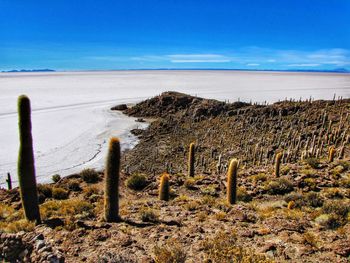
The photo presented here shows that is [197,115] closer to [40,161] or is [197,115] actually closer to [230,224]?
[40,161]

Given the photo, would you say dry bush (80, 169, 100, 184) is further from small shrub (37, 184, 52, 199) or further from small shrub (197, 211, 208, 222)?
small shrub (197, 211, 208, 222)

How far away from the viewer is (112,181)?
37.0ft

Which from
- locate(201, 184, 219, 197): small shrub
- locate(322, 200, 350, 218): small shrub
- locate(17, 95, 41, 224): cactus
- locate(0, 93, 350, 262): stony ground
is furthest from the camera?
locate(201, 184, 219, 197): small shrub

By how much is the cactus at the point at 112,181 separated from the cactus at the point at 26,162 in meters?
2.30

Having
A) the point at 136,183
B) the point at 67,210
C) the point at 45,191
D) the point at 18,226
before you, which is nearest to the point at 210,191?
the point at 136,183

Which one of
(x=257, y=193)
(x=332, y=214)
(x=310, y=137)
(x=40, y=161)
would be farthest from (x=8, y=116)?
(x=332, y=214)

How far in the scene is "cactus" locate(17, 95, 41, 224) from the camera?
1064 cm

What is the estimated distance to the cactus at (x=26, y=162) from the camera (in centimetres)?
1064

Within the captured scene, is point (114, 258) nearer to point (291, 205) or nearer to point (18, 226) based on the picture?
point (18, 226)

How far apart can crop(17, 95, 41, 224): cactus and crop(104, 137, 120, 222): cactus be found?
2.30 metres

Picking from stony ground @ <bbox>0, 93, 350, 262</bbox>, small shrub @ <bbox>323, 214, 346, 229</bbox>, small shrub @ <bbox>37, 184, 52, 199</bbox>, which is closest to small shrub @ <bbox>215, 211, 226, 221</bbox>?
stony ground @ <bbox>0, 93, 350, 262</bbox>

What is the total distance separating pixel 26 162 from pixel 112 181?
2760 millimetres

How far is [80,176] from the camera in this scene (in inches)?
786

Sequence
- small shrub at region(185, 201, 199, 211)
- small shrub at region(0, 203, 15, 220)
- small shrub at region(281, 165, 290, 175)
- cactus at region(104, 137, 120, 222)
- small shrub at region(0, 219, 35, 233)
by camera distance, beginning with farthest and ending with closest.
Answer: small shrub at region(281, 165, 290, 175) → small shrub at region(185, 201, 199, 211) → small shrub at region(0, 203, 15, 220) → cactus at region(104, 137, 120, 222) → small shrub at region(0, 219, 35, 233)
